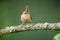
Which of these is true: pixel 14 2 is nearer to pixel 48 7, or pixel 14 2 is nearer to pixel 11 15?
pixel 11 15

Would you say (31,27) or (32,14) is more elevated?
(32,14)

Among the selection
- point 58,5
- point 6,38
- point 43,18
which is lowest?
point 6,38

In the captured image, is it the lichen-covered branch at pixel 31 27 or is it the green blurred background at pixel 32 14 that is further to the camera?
the green blurred background at pixel 32 14

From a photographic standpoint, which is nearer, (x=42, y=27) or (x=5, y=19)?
(x=42, y=27)

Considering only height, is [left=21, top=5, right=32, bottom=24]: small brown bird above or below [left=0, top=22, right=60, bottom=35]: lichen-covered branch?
above

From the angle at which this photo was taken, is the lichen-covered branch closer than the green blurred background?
Yes

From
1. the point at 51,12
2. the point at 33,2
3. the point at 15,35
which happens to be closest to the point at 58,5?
the point at 51,12

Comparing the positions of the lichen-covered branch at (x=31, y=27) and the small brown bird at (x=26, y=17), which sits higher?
the small brown bird at (x=26, y=17)

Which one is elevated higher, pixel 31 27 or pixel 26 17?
pixel 26 17
